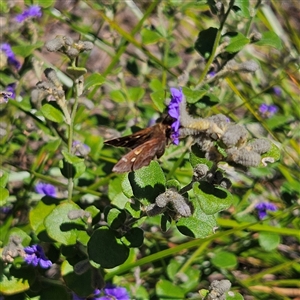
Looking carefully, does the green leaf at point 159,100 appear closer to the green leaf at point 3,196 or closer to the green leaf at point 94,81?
the green leaf at point 94,81

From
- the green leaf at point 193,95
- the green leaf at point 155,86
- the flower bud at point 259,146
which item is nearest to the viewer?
the flower bud at point 259,146

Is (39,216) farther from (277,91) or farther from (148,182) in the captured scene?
(277,91)

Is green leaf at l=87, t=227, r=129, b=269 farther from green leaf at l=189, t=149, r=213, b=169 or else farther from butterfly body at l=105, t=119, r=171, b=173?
green leaf at l=189, t=149, r=213, b=169

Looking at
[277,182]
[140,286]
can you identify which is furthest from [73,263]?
[277,182]

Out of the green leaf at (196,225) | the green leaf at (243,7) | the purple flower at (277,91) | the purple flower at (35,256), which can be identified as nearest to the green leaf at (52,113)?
the purple flower at (35,256)

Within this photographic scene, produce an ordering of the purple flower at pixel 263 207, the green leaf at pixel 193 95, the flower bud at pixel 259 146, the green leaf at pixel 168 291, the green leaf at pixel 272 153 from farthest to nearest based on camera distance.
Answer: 1. the purple flower at pixel 263 207
2. the green leaf at pixel 168 291
3. the green leaf at pixel 193 95
4. the green leaf at pixel 272 153
5. the flower bud at pixel 259 146

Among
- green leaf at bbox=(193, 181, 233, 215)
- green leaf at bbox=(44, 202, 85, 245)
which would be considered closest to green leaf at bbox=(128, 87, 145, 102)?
green leaf at bbox=(44, 202, 85, 245)
